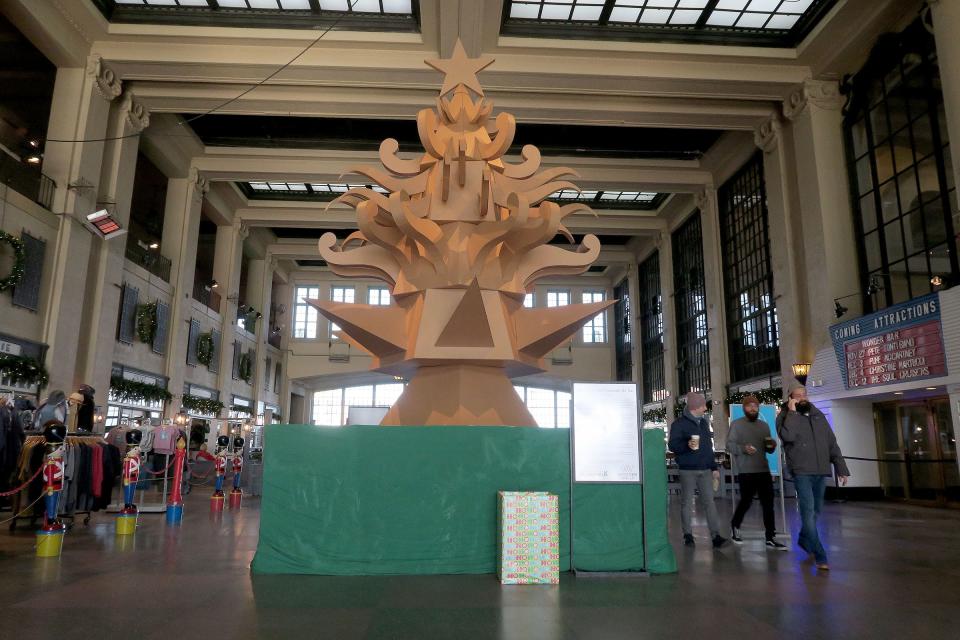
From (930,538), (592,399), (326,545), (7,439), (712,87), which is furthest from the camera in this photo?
(712,87)

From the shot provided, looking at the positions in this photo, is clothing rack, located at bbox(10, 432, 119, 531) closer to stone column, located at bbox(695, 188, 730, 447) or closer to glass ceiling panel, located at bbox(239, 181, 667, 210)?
glass ceiling panel, located at bbox(239, 181, 667, 210)

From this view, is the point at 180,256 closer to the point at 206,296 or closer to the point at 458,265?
the point at 206,296

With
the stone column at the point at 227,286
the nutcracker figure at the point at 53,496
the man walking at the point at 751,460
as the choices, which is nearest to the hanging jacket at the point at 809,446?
the man walking at the point at 751,460

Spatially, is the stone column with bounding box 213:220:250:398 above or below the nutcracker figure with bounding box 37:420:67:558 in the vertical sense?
above

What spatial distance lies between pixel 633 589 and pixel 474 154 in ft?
15.5

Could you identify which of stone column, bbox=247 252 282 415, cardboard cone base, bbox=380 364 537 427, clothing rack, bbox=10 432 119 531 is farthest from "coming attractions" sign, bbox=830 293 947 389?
stone column, bbox=247 252 282 415

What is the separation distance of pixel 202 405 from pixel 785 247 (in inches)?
759

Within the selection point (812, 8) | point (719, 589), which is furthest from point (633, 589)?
point (812, 8)

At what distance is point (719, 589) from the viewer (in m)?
4.62

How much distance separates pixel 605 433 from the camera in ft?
17.3

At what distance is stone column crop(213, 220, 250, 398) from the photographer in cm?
2492

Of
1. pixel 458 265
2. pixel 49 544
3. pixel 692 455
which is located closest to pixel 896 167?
pixel 692 455

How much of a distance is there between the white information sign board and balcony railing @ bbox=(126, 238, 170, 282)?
1722 cm

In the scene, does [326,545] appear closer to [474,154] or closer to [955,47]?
[474,154]
